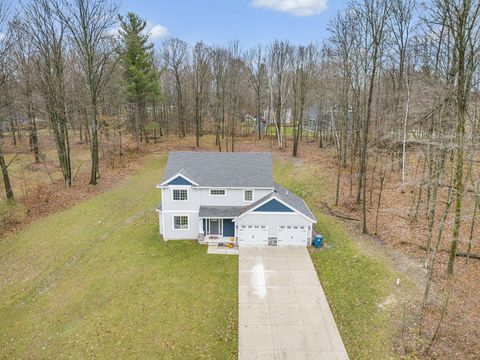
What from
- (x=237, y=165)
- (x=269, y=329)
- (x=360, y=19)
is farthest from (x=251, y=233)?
(x=360, y=19)

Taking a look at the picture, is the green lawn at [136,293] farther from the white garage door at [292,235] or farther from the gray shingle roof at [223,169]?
the gray shingle roof at [223,169]

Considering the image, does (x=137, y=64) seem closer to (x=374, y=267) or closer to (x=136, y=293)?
(x=136, y=293)

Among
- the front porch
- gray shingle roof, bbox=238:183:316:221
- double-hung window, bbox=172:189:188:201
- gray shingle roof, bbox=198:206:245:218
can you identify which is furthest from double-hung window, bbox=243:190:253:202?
double-hung window, bbox=172:189:188:201

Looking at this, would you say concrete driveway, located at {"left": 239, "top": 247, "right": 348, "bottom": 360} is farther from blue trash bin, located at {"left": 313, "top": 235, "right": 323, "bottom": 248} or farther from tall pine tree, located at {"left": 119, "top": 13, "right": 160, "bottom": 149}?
tall pine tree, located at {"left": 119, "top": 13, "right": 160, "bottom": 149}

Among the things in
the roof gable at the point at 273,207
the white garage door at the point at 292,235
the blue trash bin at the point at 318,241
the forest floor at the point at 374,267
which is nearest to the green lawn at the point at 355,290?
the forest floor at the point at 374,267

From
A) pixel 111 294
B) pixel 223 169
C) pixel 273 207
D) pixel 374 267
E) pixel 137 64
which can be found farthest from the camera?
pixel 137 64

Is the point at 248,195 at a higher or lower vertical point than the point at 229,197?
higher

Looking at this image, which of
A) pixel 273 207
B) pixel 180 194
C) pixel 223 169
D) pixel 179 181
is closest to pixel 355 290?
pixel 273 207
